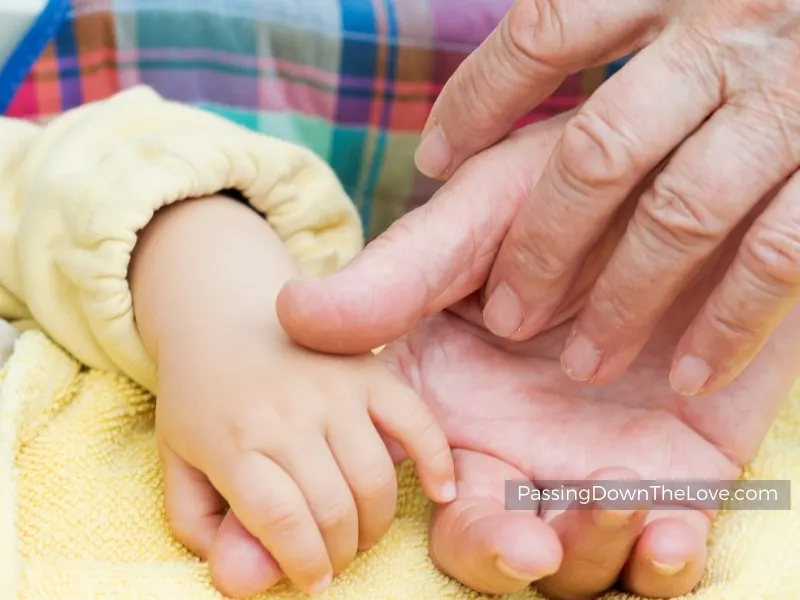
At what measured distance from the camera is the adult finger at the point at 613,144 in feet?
1.98

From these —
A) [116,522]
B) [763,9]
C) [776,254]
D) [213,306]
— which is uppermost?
[763,9]

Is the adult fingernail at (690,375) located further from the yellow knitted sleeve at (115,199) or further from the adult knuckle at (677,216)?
the yellow knitted sleeve at (115,199)

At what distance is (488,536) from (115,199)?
39 cm

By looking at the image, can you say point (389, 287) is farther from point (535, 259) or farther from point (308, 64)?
point (308, 64)

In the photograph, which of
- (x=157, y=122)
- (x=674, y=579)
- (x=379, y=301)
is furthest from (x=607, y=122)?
(x=157, y=122)

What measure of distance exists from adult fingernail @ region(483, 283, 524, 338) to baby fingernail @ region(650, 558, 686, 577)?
184mm

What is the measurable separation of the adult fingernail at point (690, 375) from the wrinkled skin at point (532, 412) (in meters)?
0.07

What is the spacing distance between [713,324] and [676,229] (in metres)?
0.07

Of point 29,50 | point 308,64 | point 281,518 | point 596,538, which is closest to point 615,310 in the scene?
point 596,538

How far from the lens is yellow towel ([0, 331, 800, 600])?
57 centimetres

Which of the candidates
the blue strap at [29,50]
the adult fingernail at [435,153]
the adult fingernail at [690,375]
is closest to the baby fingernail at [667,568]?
the adult fingernail at [690,375]

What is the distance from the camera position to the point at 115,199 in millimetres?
750

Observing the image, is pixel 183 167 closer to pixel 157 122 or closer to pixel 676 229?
pixel 157 122

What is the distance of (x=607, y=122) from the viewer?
606 millimetres
